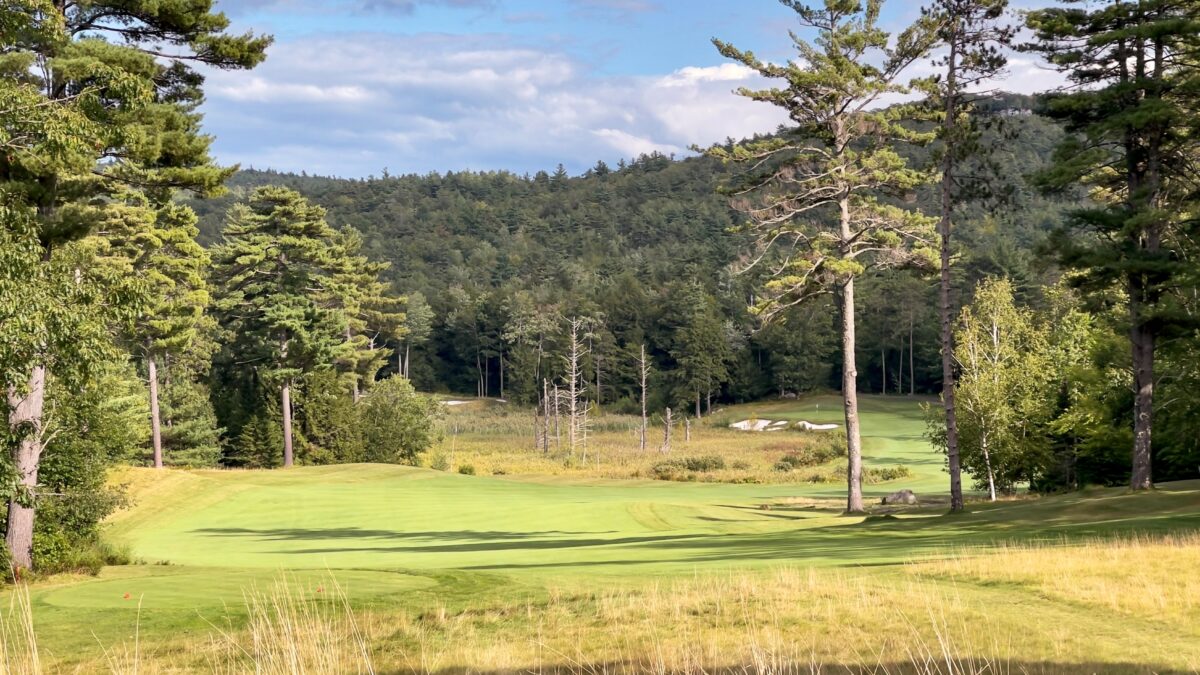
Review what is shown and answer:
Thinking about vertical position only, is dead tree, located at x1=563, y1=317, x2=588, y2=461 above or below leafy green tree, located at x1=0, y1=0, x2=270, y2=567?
below

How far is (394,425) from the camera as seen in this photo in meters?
64.9

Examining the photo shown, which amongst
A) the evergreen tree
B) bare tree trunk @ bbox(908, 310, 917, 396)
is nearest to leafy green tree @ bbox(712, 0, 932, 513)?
bare tree trunk @ bbox(908, 310, 917, 396)

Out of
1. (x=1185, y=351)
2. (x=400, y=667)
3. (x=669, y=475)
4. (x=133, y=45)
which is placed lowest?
(x=669, y=475)

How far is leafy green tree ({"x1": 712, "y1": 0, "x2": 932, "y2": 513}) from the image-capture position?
30.8 m

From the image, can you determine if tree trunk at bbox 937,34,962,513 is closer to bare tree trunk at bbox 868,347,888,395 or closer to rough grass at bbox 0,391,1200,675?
rough grass at bbox 0,391,1200,675

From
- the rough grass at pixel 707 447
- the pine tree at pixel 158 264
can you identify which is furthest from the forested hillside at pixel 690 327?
the pine tree at pixel 158 264

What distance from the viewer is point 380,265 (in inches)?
3393

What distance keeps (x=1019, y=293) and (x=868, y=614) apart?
9377cm

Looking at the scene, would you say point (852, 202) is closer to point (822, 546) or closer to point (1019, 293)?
point (822, 546)

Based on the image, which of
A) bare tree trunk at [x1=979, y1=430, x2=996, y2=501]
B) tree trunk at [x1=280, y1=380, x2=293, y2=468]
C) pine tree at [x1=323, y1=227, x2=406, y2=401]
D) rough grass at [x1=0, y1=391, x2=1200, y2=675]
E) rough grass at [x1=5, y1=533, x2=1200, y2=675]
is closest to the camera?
rough grass at [x1=5, y1=533, x2=1200, y2=675]

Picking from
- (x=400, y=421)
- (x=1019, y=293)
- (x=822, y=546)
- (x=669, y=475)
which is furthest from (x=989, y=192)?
(x=1019, y=293)

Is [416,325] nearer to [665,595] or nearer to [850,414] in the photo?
[850,414]

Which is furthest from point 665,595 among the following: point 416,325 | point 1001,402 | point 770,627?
point 416,325

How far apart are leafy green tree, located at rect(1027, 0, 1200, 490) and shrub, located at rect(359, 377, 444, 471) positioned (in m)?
44.1
